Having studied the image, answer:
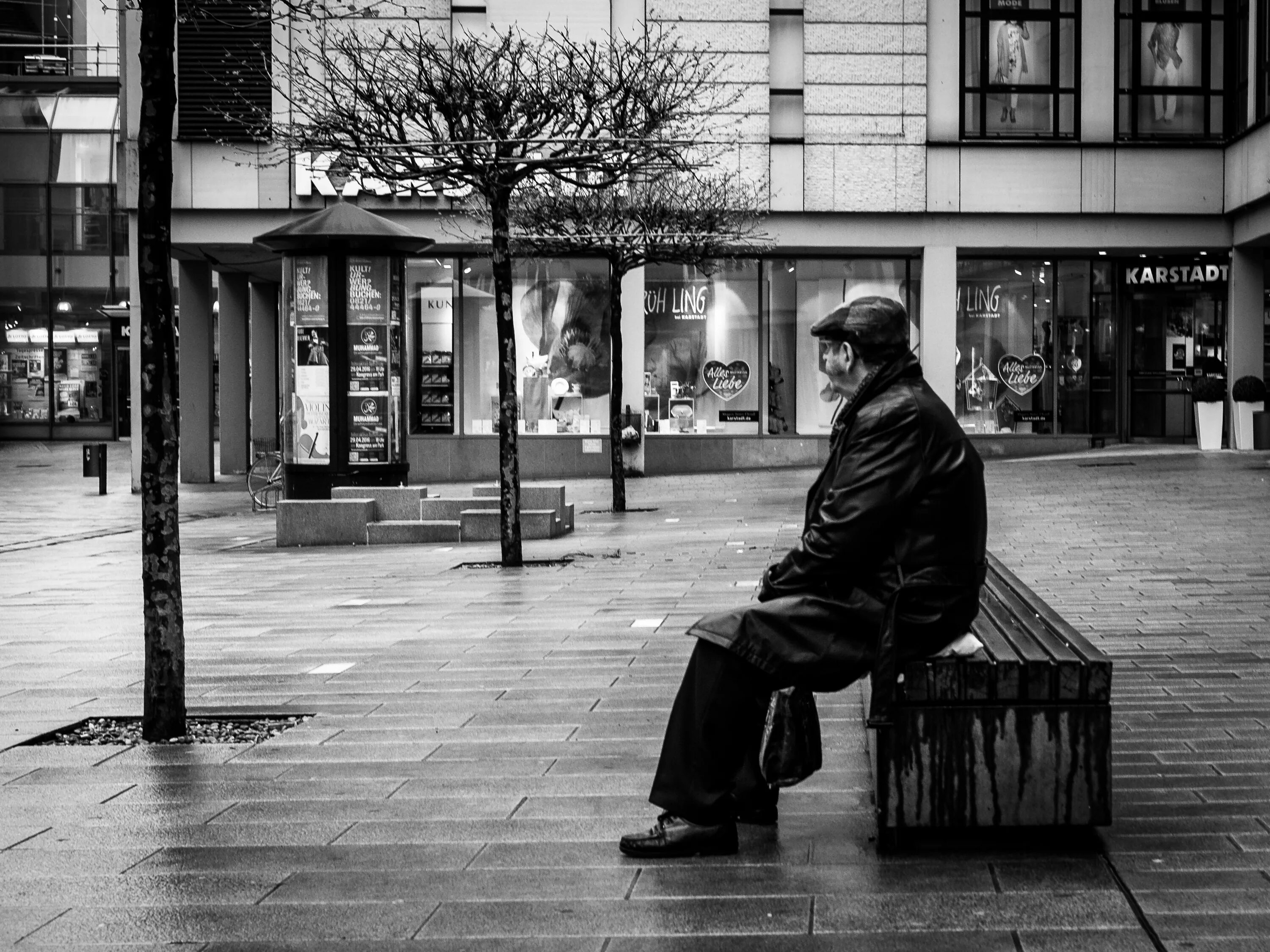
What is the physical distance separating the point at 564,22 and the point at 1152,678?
23.6m

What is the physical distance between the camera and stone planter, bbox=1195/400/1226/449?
26453 millimetres

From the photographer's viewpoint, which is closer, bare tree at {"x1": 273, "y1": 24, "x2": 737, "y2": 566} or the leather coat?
the leather coat

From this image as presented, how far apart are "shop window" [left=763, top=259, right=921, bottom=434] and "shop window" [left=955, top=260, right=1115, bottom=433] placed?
4.00ft

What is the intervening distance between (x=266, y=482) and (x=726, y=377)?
30.8 feet

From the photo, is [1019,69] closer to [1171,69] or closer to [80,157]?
[1171,69]

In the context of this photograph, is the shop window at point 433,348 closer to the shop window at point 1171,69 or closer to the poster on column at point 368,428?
the poster on column at point 368,428

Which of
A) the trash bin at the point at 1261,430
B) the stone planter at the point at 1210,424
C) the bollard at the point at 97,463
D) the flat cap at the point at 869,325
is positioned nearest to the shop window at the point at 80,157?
the bollard at the point at 97,463

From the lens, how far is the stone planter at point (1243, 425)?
26531mm

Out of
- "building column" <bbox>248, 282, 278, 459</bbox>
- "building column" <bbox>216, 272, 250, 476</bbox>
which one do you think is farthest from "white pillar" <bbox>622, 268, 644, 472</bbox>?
"building column" <bbox>248, 282, 278, 459</bbox>

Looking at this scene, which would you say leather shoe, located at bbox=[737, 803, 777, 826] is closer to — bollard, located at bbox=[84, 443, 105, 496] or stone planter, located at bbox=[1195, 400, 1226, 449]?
stone planter, located at bbox=[1195, 400, 1226, 449]

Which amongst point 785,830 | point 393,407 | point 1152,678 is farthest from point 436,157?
point 785,830

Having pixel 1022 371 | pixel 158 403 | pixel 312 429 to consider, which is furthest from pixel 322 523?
pixel 1022 371

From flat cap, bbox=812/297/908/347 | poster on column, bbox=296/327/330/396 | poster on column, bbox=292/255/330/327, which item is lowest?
flat cap, bbox=812/297/908/347

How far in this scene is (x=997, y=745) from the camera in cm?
450
